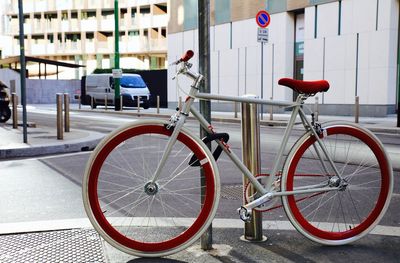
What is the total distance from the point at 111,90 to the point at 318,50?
529 inches

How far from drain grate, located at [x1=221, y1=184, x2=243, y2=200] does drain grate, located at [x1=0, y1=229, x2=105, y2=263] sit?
182 centimetres

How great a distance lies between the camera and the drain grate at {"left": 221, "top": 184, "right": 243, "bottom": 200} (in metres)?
5.21

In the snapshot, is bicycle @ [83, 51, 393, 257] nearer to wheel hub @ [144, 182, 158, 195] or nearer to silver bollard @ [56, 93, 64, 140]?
wheel hub @ [144, 182, 158, 195]

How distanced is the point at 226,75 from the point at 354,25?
26.3ft

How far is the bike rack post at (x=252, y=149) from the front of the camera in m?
3.41

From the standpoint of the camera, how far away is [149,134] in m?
3.21

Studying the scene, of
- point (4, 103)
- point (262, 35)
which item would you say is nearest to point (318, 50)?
point (262, 35)

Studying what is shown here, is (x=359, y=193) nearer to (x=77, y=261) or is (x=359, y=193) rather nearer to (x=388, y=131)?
(x=77, y=261)

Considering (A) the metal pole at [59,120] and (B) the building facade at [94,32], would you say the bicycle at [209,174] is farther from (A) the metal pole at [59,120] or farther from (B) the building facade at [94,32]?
(B) the building facade at [94,32]

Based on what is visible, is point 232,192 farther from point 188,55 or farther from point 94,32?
point 94,32

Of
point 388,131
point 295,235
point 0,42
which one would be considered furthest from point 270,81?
point 0,42

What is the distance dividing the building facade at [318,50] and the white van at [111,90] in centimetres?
451

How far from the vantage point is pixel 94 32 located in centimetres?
5631

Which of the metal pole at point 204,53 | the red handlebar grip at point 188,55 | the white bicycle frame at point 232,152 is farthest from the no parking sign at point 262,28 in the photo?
the red handlebar grip at point 188,55
